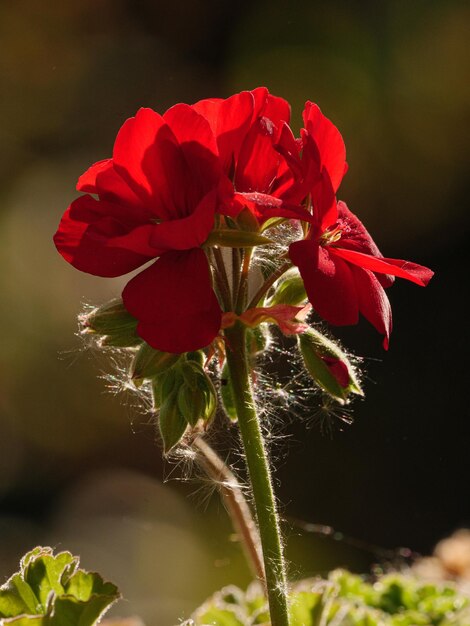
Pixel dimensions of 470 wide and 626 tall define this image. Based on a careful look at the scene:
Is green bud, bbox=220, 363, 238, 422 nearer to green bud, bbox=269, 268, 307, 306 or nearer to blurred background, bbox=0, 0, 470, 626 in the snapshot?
green bud, bbox=269, 268, 307, 306

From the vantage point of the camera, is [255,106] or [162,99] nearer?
[255,106]

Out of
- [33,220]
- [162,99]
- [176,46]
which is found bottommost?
[33,220]

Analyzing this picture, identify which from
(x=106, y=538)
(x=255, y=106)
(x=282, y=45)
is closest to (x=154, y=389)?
(x=255, y=106)

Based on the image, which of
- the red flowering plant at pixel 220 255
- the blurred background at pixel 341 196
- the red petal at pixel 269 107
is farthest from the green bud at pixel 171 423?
the blurred background at pixel 341 196

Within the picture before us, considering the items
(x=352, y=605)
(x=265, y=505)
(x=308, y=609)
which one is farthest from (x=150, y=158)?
(x=352, y=605)

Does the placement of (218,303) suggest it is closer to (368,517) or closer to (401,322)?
(368,517)

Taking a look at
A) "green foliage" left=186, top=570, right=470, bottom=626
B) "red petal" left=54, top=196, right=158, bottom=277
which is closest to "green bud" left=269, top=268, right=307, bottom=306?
"red petal" left=54, top=196, right=158, bottom=277

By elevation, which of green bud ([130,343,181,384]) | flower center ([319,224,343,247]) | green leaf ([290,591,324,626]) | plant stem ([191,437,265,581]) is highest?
flower center ([319,224,343,247])
